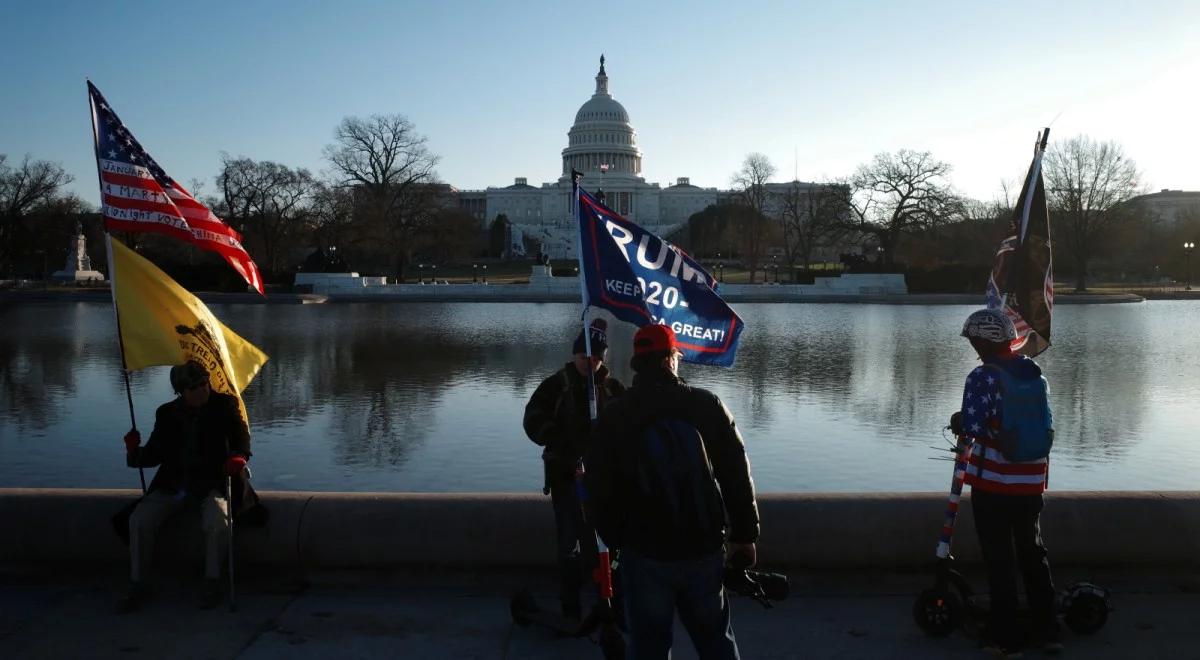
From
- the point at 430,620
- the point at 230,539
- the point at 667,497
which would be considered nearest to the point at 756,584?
the point at 667,497

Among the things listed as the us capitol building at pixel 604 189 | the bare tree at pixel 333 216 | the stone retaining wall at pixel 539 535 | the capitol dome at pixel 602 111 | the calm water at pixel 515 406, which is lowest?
the calm water at pixel 515 406

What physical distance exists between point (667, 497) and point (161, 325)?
3892 millimetres

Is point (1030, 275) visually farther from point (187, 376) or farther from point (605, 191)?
point (605, 191)

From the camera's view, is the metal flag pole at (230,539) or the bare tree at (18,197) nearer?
the metal flag pole at (230,539)

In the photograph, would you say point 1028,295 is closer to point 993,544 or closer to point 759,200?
point 993,544

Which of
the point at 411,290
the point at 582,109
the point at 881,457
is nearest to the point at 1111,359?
the point at 881,457

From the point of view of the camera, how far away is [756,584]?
388 centimetres

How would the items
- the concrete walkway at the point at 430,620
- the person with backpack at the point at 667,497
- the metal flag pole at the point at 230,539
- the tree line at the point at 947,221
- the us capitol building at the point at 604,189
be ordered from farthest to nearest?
the us capitol building at the point at 604,189 → the tree line at the point at 947,221 → the metal flag pole at the point at 230,539 → the concrete walkway at the point at 430,620 → the person with backpack at the point at 667,497

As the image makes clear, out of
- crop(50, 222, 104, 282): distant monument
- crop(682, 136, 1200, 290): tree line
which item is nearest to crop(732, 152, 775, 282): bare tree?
crop(682, 136, 1200, 290): tree line

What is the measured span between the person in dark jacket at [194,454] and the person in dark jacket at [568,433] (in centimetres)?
164

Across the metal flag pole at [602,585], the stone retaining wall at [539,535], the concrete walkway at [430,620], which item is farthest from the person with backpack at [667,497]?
the stone retaining wall at [539,535]

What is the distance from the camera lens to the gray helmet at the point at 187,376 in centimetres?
540

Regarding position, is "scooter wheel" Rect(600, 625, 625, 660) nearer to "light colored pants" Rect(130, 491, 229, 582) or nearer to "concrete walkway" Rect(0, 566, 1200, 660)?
"concrete walkway" Rect(0, 566, 1200, 660)

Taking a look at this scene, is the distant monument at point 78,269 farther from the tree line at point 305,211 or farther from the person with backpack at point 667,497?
the person with backpack at point 667,497
